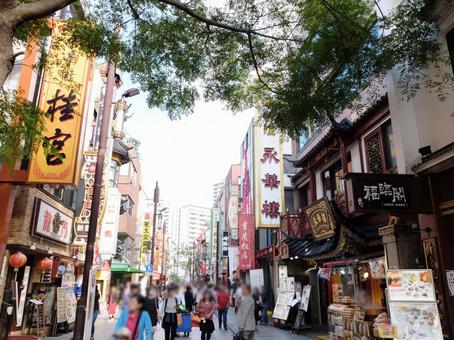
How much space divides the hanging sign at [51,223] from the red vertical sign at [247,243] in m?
13.3

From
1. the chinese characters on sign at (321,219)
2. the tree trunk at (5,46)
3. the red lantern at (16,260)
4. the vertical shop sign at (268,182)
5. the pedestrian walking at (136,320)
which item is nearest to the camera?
the tree trunk at (5,46)

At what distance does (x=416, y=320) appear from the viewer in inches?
281

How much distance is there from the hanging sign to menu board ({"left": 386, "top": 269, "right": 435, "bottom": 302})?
1138cm

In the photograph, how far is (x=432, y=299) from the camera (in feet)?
23.7

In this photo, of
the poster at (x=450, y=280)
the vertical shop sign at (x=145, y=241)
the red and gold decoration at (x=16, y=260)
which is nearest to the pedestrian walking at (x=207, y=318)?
the red and gold decoration at (x=16, y=260)

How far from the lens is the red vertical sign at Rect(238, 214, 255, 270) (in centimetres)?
2780

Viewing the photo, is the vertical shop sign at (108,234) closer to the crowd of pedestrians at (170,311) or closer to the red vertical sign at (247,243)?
the crowd of pedestrians at (170,311)

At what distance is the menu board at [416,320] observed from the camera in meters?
7.01

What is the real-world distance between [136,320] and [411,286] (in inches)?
197

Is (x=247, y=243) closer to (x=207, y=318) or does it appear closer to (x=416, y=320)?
(x=207, y=318)

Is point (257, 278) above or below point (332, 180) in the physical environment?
below

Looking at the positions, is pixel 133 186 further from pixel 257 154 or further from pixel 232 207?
pixel 257 154

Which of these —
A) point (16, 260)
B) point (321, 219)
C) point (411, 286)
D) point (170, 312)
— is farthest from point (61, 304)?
point (411, 286)

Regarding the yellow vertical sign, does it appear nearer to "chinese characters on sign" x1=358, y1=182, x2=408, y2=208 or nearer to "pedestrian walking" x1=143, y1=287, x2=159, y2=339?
"pedestrian walking" x1=143, y1=287, x2=159, y2=339
